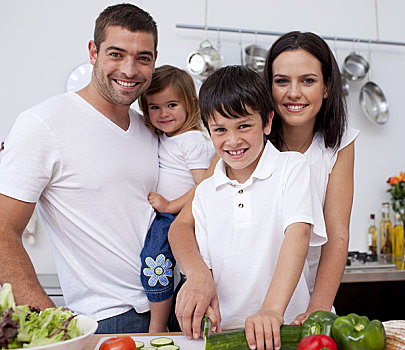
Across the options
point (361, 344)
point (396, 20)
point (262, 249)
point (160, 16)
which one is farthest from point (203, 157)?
point (396, 20)

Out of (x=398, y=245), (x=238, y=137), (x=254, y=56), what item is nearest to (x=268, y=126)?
Answer: (x=238, y=137)

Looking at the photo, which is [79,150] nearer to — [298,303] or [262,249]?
[262,249]

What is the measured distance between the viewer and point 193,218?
1.40 m

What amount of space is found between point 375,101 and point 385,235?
2.65 feet

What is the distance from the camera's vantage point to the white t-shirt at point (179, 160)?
1.74 metres

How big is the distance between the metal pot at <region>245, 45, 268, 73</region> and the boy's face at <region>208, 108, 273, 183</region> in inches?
60.1

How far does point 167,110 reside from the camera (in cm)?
179

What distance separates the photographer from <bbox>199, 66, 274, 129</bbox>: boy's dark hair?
1.24 metres

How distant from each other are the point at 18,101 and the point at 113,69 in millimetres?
1392

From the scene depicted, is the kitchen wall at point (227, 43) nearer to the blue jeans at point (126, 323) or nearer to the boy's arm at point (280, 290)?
the blue jeans at point (126, 323)

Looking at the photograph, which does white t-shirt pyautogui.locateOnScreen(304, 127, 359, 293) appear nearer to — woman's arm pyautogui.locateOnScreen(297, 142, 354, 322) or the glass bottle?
woman's arm pyautogui.locateOnScreen(297, 142, 354, 322)

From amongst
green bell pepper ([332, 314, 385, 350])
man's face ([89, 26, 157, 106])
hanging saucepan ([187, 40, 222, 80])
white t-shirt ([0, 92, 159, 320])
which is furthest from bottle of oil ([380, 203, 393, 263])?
green bell pepper ([332, 314, 385, 350])

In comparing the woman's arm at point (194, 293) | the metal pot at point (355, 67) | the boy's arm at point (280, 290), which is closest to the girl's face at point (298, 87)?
the boy's arm at point (280, 290)

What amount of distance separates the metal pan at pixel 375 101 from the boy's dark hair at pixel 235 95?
72.7 inches
